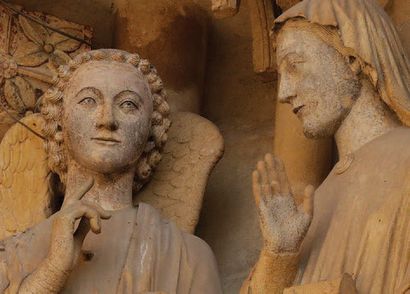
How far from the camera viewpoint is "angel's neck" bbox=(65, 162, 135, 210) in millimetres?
8758

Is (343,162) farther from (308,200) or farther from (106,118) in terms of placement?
(106,118)

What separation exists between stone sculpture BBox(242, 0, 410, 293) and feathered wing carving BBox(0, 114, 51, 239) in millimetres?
1178

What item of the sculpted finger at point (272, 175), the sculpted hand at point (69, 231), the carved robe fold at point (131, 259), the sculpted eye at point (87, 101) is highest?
the sculpted eye at point (87, 101)

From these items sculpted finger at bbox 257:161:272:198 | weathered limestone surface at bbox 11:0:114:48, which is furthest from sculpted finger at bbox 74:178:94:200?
weathered limestone surface at bbox 11:0:114:48

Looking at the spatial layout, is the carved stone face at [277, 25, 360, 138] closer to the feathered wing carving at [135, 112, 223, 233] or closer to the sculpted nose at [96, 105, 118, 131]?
the sculpted nose at [96, 105, 118, 131]

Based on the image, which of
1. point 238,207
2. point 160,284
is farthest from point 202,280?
point 238,207

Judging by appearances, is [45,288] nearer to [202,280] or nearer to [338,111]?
[202,280]

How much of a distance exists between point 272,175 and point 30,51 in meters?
1.66

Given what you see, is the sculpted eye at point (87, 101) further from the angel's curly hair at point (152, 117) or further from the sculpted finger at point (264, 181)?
the sculpted finger at point (264, 181)

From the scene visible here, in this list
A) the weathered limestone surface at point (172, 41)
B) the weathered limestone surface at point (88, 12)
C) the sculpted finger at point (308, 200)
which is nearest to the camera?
the sculpted finger at point (308, 200)

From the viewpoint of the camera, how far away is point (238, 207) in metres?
9.23

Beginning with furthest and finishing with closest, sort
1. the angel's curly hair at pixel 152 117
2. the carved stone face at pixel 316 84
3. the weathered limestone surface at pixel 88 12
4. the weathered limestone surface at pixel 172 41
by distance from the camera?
the weathered limestone surface at pixel 88 12 → the weathered limestone surface at pixel 172 41 → the angel's curly hair at pixel 152 117 → the carved stone face at pixel 316 84

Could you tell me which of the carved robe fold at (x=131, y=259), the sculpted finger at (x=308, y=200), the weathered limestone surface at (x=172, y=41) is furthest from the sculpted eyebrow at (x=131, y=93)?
the sculpted finger at (x=308, y=200)

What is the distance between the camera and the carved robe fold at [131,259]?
845 centimetres
